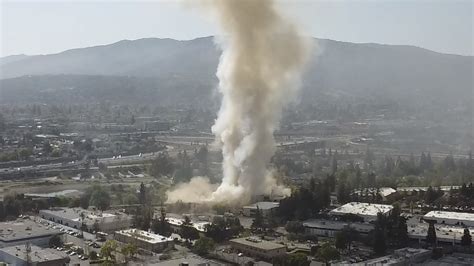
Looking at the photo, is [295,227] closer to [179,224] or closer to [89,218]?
[179,224]

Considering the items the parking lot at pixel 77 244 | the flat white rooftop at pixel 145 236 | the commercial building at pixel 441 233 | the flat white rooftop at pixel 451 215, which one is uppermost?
the flat white rooftop at pixel 451 215

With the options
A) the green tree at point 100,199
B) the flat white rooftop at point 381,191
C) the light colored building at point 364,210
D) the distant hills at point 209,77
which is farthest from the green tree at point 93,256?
the distant hills at point 209,77

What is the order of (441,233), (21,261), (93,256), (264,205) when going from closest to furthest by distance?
(21,261) < (93,256) < (441,233) < (264,205)

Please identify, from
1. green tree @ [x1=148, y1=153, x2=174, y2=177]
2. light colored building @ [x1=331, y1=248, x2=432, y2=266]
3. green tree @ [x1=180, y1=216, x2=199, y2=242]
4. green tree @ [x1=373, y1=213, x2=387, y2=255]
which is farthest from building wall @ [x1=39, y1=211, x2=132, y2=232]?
green tree @ [x1=148, y1=153, x2=174, y2=177]

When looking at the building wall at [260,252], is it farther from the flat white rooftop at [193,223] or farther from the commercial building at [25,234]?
the commercial building at [25,234]

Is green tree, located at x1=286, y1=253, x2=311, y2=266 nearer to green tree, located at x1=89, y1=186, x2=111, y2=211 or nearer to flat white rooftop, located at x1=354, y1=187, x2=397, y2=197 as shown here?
green tree, located at x1=89, y1=186, x2=111, y2=211

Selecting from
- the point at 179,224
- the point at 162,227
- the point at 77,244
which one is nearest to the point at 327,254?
the point at 162,227
